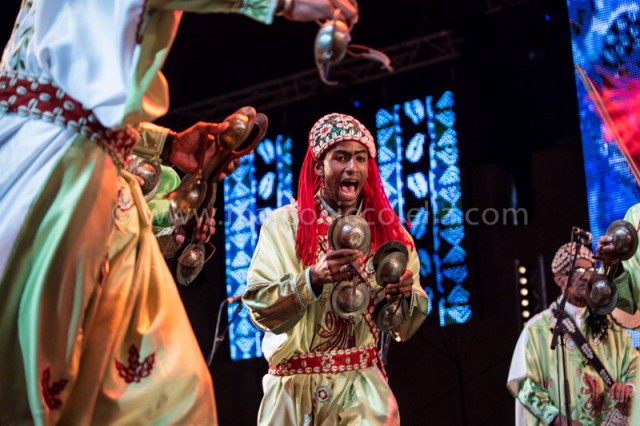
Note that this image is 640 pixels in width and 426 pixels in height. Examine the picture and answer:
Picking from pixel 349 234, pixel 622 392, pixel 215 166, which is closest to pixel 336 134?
pixel 349 234

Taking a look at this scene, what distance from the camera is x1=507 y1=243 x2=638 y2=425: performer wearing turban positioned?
7.04m

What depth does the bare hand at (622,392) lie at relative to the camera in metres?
6.82

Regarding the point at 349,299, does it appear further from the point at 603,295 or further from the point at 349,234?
the point at 603,295

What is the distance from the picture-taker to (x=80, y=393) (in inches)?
97.2

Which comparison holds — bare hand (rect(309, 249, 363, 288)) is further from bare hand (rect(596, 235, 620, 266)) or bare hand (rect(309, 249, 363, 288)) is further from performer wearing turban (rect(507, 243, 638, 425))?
performer wearing turban (rect(507, 243, 638, 425))

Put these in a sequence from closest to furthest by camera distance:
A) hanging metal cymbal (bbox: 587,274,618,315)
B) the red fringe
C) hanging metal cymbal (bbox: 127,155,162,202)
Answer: hanging metal cymbal (bbox: 127,155,162,202) < the red fringe < hanging metal cymbal (bbox: 587,274,618,315)

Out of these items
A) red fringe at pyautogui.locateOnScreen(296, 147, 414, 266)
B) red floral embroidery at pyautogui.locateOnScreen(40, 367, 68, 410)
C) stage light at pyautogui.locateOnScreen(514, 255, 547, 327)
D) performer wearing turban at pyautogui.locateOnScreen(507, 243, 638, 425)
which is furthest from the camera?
stage light at pyautogui.locateOnScreen(514, 255, 547, 327)

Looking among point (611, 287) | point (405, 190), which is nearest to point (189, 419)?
point (611, 287)

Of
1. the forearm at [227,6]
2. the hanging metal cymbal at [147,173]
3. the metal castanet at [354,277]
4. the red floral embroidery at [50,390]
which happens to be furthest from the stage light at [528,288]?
the red floral embroidery at [50,390]

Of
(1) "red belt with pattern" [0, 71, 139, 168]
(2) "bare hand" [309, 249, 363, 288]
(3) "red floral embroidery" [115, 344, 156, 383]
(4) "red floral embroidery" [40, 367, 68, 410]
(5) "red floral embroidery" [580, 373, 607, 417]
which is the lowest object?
(5) "red floral embroidery" [580, 373, 607, 417]

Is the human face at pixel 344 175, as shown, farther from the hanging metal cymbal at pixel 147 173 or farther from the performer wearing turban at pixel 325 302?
the hanging metal cymbal at pixel 147 173

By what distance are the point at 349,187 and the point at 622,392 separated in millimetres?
3136

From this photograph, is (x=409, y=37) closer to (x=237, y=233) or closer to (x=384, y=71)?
(x=384, y=71)

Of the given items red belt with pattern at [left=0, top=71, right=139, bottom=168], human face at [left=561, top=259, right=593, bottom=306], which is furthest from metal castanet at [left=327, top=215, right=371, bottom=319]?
human face at [left=561, top=259, right=593, bottom=306]
